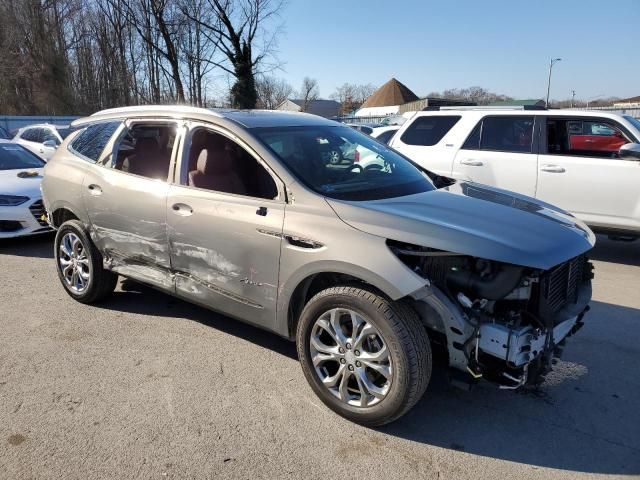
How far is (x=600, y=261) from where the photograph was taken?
6.52 meters

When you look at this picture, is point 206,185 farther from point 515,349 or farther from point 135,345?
point 515,349

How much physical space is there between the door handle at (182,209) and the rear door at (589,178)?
4.99 m

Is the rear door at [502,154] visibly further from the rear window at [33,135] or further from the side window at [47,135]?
the rear window at [33,135]

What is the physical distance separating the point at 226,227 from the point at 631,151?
17.0 feet

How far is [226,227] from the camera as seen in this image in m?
3.34

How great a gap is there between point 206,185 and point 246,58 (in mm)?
28750

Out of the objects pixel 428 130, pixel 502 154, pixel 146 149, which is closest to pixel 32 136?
pixel 428 130

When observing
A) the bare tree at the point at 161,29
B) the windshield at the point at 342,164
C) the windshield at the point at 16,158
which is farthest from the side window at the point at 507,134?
the bare tree at the point at 161,29

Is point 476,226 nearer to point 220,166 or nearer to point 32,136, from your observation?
point 220,166

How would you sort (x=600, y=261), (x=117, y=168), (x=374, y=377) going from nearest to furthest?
(x=374, y=377) < (x=117, y=168) < (x=600, y=261)

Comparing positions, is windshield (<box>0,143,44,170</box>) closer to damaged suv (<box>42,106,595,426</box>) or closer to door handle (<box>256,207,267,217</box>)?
damaged suv (<box>42,106,595,426</box>)

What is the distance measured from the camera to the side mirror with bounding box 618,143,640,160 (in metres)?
5.84

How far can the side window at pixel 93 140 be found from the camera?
451 cm

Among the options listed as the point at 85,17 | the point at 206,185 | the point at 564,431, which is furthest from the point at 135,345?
the point at 85,17
